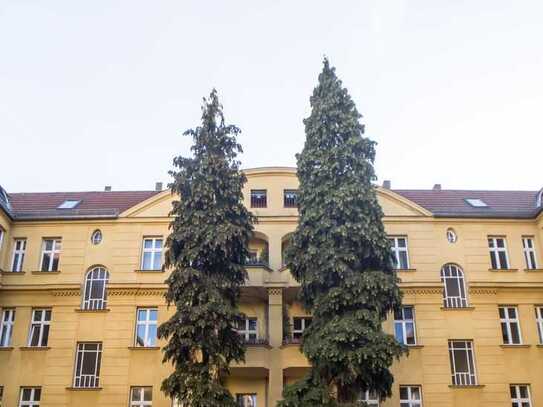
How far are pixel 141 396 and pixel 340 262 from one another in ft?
32.7

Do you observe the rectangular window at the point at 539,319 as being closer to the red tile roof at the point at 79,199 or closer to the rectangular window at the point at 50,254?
the red tile roof at the point at 79,199

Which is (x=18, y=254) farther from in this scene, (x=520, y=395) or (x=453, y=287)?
(x=520, y=395)

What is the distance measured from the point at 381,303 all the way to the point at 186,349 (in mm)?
6412

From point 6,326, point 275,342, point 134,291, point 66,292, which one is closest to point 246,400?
point 275,342

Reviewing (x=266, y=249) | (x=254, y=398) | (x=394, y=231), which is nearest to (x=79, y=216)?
(x=266, y=249)

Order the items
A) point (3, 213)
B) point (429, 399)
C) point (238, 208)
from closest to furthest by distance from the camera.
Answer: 1. point (238, 208)
2. point (429, 399)
3. point (3, 213)

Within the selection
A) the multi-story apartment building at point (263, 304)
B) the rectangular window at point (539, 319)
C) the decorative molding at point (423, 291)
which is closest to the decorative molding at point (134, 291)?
the multi-story apartment building at point (263, 304)

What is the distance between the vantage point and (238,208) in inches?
797

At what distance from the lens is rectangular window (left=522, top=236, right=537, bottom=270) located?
24558 mm

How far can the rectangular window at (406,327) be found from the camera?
23.2 meters

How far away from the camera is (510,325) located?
2353 centimetres

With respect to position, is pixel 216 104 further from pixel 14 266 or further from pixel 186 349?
pixel 14 266

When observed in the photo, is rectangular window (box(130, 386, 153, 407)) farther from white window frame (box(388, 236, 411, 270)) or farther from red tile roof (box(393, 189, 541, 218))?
red tile roof (box(393, 189, 541, 218))

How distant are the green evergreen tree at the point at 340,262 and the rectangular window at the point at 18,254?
12333mm
